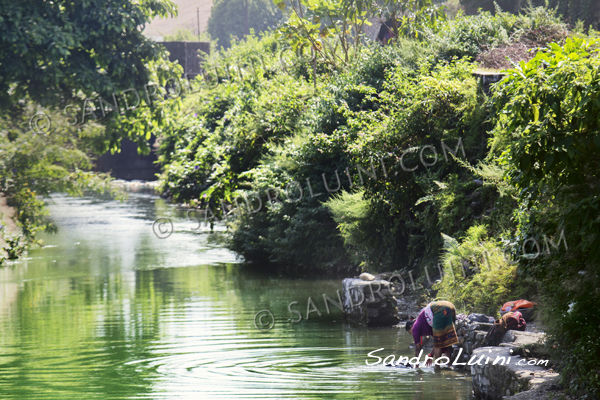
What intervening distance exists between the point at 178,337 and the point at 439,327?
176 inches

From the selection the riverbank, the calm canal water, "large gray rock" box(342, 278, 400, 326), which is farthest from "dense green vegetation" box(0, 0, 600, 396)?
the calm canal water

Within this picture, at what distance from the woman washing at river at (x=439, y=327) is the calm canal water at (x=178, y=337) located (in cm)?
35

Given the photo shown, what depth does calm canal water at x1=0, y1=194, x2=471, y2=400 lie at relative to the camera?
25.9 feet

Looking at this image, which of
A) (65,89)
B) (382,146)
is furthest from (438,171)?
(65,89)

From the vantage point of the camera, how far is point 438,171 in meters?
13.0

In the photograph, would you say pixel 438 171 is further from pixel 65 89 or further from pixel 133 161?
pixel 133 161

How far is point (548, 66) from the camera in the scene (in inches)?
231

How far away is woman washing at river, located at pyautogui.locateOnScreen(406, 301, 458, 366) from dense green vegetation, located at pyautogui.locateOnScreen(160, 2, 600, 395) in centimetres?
114

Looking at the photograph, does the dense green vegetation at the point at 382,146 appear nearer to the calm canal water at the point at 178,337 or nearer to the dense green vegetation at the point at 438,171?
the dense green vegetation at the point at 438,171

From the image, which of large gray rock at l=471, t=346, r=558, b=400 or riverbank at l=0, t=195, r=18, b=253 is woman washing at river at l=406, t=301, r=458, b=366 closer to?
large gray rock at l=471, t=346, r=558, b=400

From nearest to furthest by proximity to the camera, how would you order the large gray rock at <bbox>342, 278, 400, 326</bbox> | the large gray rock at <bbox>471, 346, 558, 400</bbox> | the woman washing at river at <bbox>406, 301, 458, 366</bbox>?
the large gray rock at <bbox>471, 346, 558, 400</bbox>, the woman washing at river at <bbox>406, 301, 458, 366</bbox>, the large gray rock at <bbox>342, 278, 400, 326</bbox>

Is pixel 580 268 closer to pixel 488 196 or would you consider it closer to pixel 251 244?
pixel 488 196

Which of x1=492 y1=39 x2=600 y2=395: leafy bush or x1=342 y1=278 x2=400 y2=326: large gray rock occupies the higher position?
x1=492 y1=39 x2=600 y2=395: leafy bush

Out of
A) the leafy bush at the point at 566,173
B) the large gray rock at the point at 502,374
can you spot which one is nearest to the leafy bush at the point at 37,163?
the large gray rock at the point at 502,374
